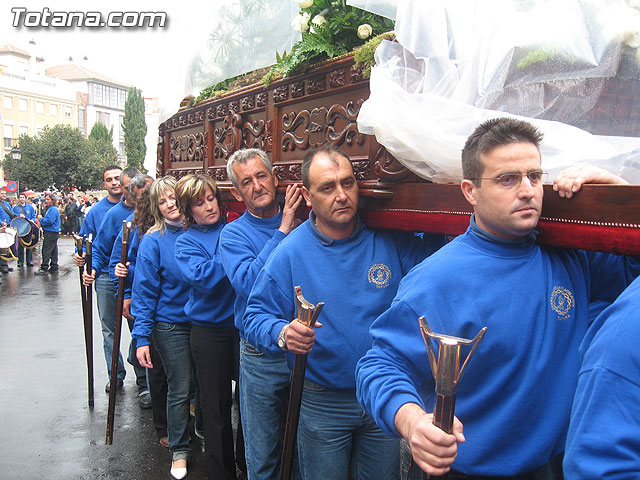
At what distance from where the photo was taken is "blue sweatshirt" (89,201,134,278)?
5633mm

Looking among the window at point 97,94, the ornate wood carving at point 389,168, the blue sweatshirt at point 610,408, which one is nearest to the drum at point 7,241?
the ornate wood carving at point 389,168

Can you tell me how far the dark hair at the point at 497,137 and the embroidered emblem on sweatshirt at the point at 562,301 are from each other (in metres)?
0.39

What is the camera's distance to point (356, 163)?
2785mm

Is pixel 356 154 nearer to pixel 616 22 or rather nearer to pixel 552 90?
pixel 552 90

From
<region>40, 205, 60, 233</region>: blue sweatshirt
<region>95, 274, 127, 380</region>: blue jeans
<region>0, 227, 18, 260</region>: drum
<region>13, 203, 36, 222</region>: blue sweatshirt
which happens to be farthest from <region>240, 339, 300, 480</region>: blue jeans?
<region>13, 203, 36, 222</region>: blue sweatshirt

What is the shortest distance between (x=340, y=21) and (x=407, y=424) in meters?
2.09

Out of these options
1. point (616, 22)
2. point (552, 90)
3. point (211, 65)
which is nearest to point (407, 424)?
point (552, 90)

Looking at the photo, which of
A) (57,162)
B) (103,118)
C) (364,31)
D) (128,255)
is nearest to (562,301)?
(364,31)

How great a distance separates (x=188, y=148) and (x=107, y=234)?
126 centimetres

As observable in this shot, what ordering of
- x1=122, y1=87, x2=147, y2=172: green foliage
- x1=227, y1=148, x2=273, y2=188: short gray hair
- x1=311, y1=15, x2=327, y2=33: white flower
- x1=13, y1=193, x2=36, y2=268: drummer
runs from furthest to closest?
1. x1=122, y1=87, x2=147, y2=172: green foliage
2. x1=13, y1=193, x2=36, y2=268: drummer
3. x1=227, y1=148, x2=273, y2=188: short gray hair
4. x1=311, y1=15, x2=327, y2=33: white flower

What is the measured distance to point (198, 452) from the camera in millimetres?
4543

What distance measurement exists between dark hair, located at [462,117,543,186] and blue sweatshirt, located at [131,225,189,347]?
2.70 metres

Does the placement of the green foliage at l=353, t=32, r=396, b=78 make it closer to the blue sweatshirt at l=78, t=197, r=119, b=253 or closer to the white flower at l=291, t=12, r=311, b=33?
the white flower at l=291, t=12, r=311, b=33

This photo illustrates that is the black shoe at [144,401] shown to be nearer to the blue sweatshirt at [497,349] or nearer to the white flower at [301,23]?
the white flower at [301,23]
